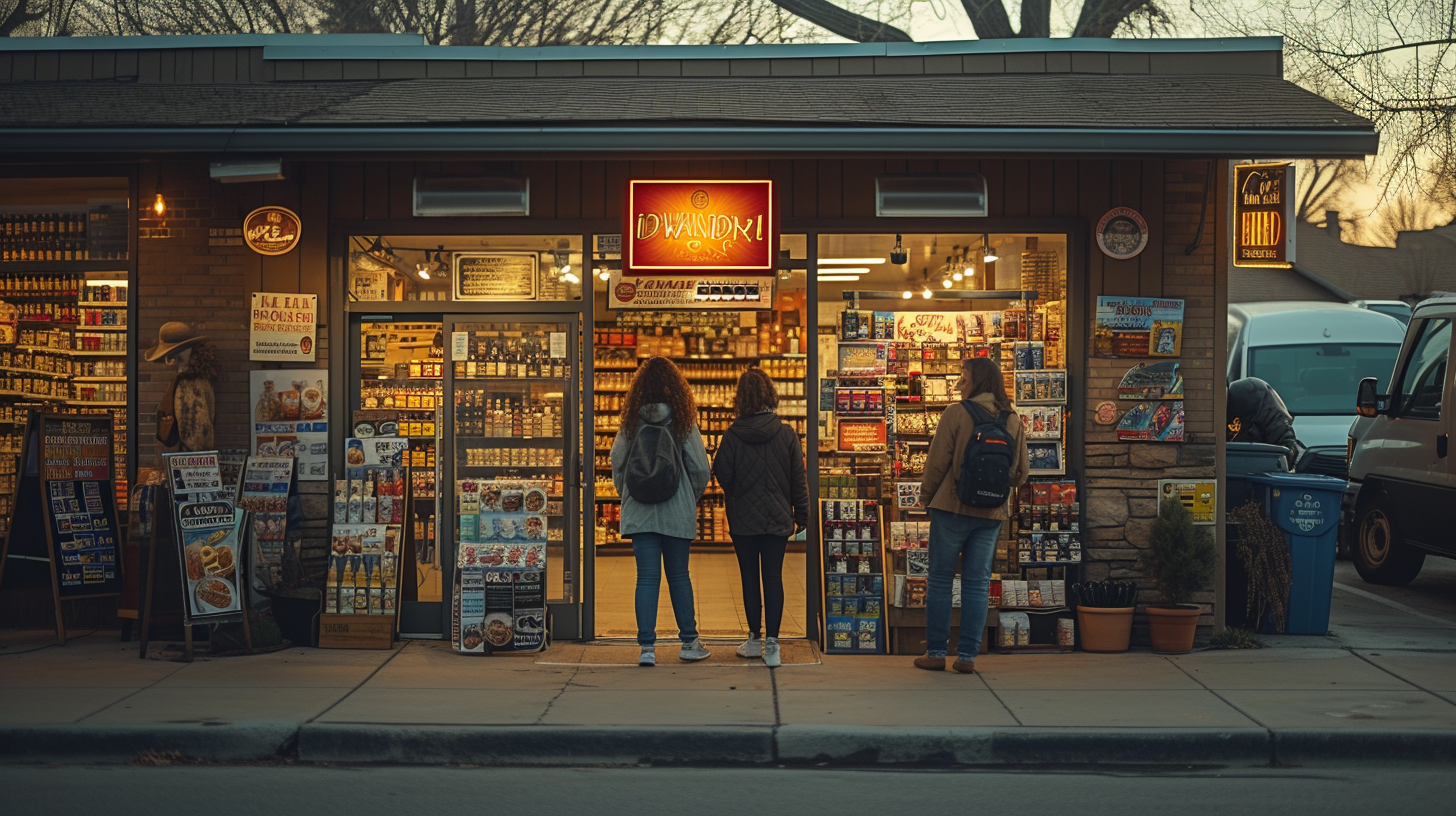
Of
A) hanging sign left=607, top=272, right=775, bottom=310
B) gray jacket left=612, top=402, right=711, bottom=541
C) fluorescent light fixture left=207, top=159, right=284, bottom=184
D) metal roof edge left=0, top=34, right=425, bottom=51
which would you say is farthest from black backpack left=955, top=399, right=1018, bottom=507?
metal roof edge left=0, top=34, right=425, bottom=51

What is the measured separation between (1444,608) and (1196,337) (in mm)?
3988

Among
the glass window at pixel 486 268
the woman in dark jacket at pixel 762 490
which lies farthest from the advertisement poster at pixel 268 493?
the woman in dark jacket at pixel 762 490

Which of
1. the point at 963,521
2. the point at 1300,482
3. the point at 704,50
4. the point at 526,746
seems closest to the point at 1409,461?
the point at 1300,482

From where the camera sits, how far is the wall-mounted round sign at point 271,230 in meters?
7.96

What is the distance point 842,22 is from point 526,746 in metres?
12.8

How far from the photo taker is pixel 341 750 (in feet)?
18.8

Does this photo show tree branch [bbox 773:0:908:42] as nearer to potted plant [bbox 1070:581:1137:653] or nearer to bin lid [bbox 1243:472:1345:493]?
bin lid [bbox 1243:472:1345:493]

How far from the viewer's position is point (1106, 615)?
766 cm

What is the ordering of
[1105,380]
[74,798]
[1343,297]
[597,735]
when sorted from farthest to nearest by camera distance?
[1343,297], [1105,380], [597,735], [74,798]

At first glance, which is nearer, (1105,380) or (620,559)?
(1105,380)

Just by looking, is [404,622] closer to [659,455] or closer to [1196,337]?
[659,455]

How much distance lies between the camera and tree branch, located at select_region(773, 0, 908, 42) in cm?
1609

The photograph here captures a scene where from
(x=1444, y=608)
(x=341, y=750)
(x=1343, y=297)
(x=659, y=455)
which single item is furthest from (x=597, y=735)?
(x=1343, y=297)

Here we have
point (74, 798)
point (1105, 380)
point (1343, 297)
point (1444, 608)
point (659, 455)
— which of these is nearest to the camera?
point (74, 798)
